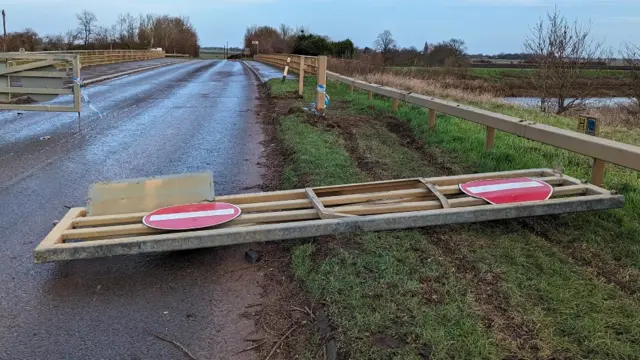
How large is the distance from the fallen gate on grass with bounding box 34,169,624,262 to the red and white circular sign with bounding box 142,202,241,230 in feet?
0.19

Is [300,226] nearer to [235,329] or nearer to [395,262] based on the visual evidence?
[395,262]

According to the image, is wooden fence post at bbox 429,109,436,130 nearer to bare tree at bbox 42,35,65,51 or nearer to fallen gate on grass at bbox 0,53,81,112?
fallen gate on grass at bbox 0,53,81,112

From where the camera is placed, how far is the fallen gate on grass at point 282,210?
388cm

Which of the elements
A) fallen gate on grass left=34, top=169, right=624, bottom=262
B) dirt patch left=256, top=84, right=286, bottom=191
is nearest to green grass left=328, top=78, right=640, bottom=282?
fallen gate on grass left=34, top=169, right=624, bottom=262

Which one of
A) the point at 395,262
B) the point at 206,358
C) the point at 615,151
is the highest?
the point at 615,151

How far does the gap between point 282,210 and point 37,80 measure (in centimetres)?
765

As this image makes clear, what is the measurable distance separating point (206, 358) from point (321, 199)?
79.6 inches

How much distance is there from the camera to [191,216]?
423cm

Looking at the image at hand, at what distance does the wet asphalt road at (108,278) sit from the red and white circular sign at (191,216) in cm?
33

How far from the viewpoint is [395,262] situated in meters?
3.73

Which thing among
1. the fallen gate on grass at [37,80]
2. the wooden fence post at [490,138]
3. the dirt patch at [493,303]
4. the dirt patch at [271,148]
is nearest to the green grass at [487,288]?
the dirt patch at [493,303]

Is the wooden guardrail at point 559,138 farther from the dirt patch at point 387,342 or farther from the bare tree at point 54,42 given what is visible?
the bare tree at point 54,42

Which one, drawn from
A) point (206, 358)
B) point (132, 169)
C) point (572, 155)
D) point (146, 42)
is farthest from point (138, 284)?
point (146, 42)

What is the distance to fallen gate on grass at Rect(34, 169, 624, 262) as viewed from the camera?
3.88 m
